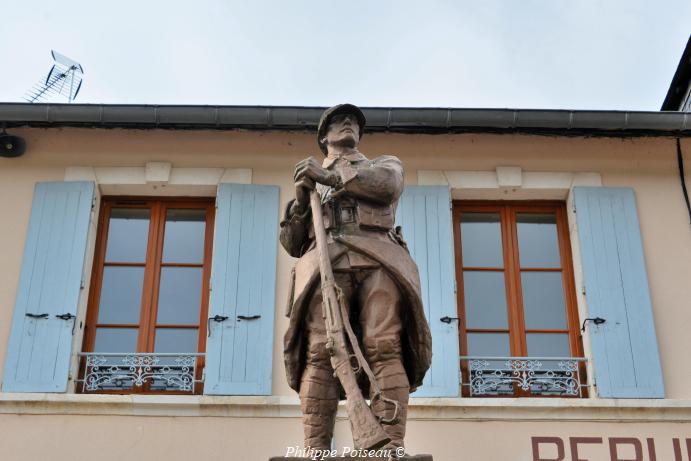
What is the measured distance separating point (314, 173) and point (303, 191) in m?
0.12

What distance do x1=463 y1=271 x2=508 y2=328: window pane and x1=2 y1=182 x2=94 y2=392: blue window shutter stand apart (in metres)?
3.35

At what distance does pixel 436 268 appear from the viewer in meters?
9.83

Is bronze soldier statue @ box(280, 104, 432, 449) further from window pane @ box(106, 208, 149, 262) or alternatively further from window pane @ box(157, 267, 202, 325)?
window pane @ box(106, 208, 149, 262)

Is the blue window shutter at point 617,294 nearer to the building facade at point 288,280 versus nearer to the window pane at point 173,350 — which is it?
the building facade at point 288,280

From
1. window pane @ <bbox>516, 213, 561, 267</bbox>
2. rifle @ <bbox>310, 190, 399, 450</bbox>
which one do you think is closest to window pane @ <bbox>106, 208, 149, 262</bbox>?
window pane @ <bbox>516, 213, 561, 267</bbox>

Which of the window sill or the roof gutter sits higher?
the roof gutter

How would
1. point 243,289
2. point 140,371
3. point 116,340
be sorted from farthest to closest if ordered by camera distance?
point 116,340 < point 243,289 < point 140,371

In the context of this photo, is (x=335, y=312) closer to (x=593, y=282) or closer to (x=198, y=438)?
(x=198, y=438)

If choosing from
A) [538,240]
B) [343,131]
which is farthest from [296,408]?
[343,131]

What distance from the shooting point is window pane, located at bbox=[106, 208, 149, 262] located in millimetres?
10234

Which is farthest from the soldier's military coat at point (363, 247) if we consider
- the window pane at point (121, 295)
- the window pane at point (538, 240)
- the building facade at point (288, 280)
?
the window pane at point (538, 240)

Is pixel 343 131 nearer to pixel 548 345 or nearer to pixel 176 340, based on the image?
pixel 176 340

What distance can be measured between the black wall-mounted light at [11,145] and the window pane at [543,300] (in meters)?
4.66

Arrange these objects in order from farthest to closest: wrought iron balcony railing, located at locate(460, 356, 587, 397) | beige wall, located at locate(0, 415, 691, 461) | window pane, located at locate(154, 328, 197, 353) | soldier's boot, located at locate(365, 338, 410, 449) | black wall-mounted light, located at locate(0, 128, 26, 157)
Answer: black wall-mounted light, located at locate(0, 128, 26, 157) → window pane, located at locate(154, 328, 197, 353) → wrought iron balcony railing, located at locate(460, 356, 587, 397) → beige wall, located at locate(0, 415, 691, 461) → soldier's boot, located at locate(365, 338, 410, 449)
